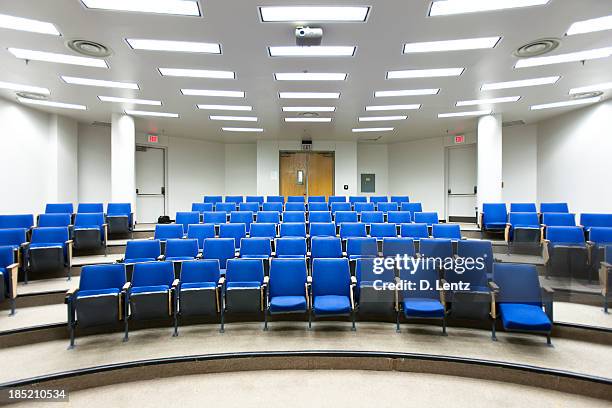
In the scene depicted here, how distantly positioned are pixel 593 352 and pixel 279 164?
34.1ft

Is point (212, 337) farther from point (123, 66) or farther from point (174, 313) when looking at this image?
point (123, 66)

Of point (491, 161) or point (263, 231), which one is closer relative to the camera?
point (263, 231)

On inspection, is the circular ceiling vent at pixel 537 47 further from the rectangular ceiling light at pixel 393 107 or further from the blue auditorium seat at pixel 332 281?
the blue auditorium seat at pixel 332 281

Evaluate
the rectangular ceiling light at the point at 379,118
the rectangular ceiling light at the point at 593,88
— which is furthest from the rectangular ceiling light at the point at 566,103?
the rectangular ceiling light at the point at 379,118

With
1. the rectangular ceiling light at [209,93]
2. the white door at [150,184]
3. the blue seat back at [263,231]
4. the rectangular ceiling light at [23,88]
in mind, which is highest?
the rectangular ceiling light at [23,88]

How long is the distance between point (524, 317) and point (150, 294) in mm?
4128

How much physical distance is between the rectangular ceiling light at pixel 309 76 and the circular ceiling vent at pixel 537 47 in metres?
2.64

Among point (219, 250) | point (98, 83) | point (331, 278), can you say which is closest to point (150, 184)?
point (98, 83)

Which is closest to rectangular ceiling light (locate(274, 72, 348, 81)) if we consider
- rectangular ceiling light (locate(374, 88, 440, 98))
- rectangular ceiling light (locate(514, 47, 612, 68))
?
rectangular ceiling light (locate(374, 88, 440, 98))

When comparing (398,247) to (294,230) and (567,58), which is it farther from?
(567,58)

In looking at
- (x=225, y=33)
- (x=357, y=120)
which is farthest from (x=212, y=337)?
(x=357, y=120)

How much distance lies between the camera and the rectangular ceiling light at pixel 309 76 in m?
5.79

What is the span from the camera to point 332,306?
3.79m

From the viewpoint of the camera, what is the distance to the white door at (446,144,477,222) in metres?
11.6
